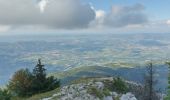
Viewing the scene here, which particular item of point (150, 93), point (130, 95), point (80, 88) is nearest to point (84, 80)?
point (80, 88)

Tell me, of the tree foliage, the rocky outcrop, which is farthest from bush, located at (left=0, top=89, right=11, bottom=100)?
the rocky outcrop

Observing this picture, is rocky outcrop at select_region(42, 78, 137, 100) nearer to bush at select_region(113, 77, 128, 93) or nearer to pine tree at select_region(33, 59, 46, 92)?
bush at select_region(113, 77, 128, 93)

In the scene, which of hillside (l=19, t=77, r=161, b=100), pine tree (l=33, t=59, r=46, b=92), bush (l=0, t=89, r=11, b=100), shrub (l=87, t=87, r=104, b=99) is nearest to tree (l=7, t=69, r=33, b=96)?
pine tree (l=33, t=59, r=46, b=92)

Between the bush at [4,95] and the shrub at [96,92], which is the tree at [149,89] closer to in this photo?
the shrub at [96,92]

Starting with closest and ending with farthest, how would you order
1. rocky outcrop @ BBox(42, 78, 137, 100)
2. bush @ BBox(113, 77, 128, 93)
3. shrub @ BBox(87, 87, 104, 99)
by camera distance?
rocky outcrop @ BBox(42, 78, 137, 100) < shrub @ BBox(87, 87, 104, 99) < bush @ BBox(113, 77, 128, 93)

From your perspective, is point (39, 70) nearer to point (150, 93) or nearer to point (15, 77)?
point (15, 77)

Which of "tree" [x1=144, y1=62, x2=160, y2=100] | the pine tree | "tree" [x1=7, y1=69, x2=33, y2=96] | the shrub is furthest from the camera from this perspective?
"tree" [x1=7, y1=69, x2=33, y2=96]

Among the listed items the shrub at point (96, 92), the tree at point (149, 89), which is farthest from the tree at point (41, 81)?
the tree at point (149, 89)

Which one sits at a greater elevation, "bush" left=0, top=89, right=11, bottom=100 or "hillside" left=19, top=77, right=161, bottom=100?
"hillside" left=19, top=77, right=161, bottom=100

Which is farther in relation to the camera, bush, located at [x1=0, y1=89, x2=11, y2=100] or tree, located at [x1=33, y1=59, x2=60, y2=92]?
bush, located at [x1=0, y1=89, x2=11, y2=100]
